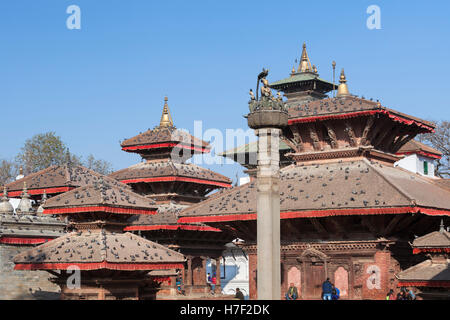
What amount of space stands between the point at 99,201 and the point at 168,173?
1575 cm

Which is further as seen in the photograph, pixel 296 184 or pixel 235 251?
pixel 235 251

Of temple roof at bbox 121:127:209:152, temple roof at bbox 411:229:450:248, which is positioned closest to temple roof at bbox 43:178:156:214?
temple roof at bbox 411:229:450:248

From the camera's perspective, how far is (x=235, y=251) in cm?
5078

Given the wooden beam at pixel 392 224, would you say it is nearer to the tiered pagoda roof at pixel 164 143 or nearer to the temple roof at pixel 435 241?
the temple roof at pixel 435 241

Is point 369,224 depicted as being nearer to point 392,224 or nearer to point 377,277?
point 392,224

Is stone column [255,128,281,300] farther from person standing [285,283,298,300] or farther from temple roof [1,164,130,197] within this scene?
temple roof [1,164,130,197]

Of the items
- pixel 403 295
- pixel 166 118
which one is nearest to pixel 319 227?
pixel 403 295

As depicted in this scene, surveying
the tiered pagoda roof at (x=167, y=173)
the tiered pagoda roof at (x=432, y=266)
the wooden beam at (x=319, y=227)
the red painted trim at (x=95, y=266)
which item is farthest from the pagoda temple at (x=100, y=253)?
the tiered pagoda roof at (x=167, y=173)

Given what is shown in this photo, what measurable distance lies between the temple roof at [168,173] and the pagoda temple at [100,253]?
13907 mm

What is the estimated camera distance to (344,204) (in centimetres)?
2806

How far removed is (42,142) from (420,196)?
4947 centimetres
